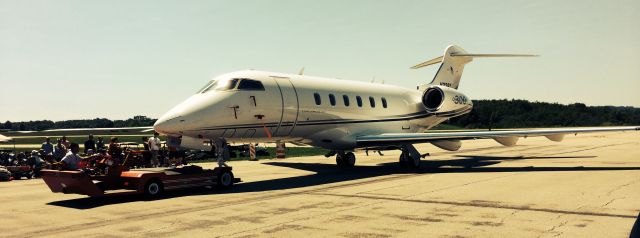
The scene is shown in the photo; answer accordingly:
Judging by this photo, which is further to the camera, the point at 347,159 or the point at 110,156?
the point at 347,159

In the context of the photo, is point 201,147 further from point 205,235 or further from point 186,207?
point 205,235

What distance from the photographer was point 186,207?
33.3 ft

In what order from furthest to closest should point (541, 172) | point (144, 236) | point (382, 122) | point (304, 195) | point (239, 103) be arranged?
point (382, 122), point (541, 172), point (239, 103), point (304, 195), point (144, 236)

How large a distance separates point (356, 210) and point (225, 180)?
16.8 feet

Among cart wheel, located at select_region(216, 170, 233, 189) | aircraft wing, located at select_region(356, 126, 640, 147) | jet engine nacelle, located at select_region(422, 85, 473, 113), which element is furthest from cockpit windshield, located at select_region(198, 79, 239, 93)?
jet engine nacelle, located at select_region(422, 85, 473, 113)

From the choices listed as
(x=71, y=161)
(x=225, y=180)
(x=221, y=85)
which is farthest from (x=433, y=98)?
(x=71, y=161)

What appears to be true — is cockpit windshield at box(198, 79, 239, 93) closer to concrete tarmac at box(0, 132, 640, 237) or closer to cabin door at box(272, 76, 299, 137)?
cabin door at box(272, 76, 299, 137)

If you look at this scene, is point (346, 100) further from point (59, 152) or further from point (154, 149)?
point (59, 152)

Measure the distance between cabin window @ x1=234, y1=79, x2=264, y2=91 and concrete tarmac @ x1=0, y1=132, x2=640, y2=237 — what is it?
2793 millimetres

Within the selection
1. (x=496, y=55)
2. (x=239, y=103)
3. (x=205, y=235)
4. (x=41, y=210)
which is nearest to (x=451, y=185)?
(x=239, y=103)

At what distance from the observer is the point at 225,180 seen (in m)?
13.3

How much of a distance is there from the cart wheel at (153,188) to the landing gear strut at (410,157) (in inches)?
391

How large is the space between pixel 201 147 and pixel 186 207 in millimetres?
3397

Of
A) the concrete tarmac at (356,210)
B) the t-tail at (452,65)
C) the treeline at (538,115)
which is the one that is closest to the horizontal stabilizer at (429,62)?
the t-tail at (452,65)
